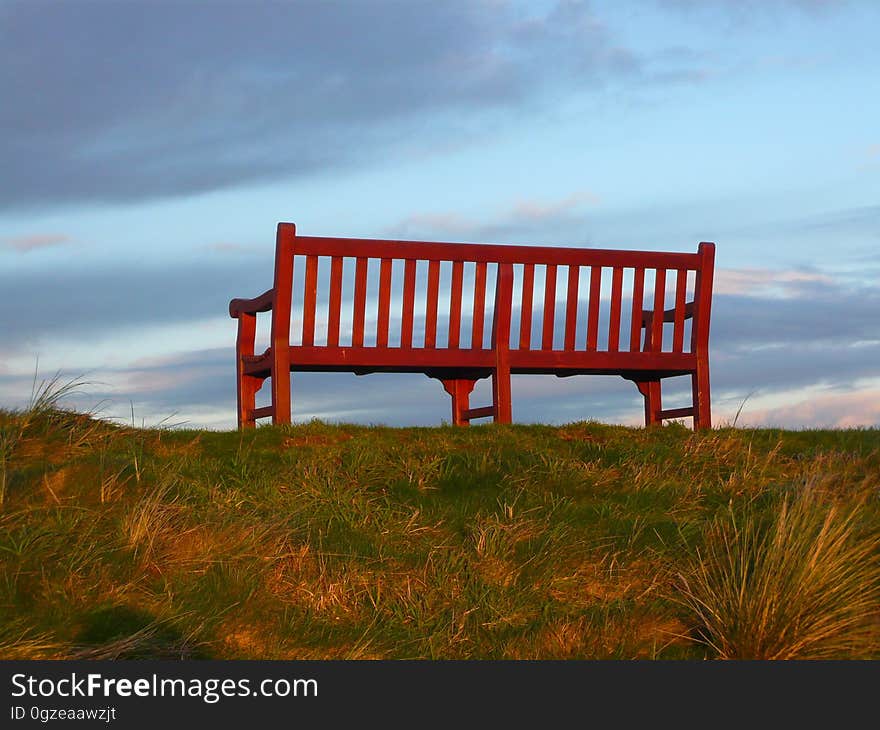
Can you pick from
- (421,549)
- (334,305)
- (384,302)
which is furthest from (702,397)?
(421,549)

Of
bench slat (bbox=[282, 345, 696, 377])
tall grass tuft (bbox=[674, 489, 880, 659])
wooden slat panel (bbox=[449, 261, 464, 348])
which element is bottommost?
tall grass tuft (bbox=[674, 489, 880, 659])

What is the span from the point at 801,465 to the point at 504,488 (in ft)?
6.89

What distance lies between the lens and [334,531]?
6.09 metres

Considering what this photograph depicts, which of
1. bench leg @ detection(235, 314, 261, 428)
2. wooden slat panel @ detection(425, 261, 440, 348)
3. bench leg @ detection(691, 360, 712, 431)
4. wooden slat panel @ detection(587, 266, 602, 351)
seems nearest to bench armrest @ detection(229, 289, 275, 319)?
bench leg @ detection(235, 314, 261, 428)

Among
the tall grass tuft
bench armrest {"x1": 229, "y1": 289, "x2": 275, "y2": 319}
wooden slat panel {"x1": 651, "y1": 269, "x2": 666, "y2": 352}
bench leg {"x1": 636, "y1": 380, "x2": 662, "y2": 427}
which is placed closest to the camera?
the tall grass tuft

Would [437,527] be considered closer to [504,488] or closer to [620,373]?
[504,488]

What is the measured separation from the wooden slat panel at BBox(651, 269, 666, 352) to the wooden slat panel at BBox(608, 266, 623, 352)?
0.40 meters

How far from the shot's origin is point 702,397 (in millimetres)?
10031

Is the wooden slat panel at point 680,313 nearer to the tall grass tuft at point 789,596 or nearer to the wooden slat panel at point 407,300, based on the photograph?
the wooden slat panel at point 407,300

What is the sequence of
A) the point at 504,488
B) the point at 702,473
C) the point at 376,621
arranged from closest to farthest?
the point at 376,621
the point at 504,488
the point at 702,473

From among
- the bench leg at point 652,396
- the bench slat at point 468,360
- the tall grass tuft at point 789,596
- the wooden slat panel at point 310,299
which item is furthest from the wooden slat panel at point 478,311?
the tall grass tuft at point 789,596

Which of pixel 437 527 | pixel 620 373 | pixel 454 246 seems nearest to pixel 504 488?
pixel 437 527

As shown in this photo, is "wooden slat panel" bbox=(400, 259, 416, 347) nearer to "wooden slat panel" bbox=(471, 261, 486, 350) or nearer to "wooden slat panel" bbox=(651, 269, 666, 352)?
"wooden slat panel" bbox=(471, 261, 486, 350)

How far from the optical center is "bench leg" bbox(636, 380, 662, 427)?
10594 mm
